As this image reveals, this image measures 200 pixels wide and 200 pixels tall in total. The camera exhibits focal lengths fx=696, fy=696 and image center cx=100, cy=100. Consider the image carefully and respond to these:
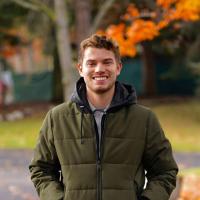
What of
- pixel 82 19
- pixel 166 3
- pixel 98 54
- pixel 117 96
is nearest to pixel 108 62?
pixel 98 54

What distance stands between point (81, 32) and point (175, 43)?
983 cm

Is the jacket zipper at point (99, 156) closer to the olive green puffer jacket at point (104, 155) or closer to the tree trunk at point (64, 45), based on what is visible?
the olive green puffer jacket at point (104, 155)

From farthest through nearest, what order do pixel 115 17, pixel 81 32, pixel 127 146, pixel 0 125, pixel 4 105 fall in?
pixel 4 105 → pixel 0 125 → pixel 115 17 → pixel 81 32 → pixel 127 146

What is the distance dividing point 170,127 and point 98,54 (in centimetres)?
1679

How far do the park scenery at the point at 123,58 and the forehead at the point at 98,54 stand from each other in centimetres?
419

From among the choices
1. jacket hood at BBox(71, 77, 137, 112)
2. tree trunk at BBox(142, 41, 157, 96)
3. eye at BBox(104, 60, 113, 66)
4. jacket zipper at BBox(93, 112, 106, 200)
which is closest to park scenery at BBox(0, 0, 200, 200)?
tree trunk at BBox(142, 41, 157, 96)

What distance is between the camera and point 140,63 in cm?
3209

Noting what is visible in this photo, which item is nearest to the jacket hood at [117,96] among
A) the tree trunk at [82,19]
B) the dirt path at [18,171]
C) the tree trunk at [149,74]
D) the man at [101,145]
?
the man at [101,145]

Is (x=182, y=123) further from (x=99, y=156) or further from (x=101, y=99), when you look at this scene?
(x=99, y=156)

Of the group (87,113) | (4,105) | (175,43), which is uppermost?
(87,113)

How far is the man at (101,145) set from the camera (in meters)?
3.54

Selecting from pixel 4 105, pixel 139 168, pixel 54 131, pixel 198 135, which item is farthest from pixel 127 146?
pixel 4 105

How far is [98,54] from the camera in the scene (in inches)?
144

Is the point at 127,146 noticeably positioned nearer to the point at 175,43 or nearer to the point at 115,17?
the point at 115,17
